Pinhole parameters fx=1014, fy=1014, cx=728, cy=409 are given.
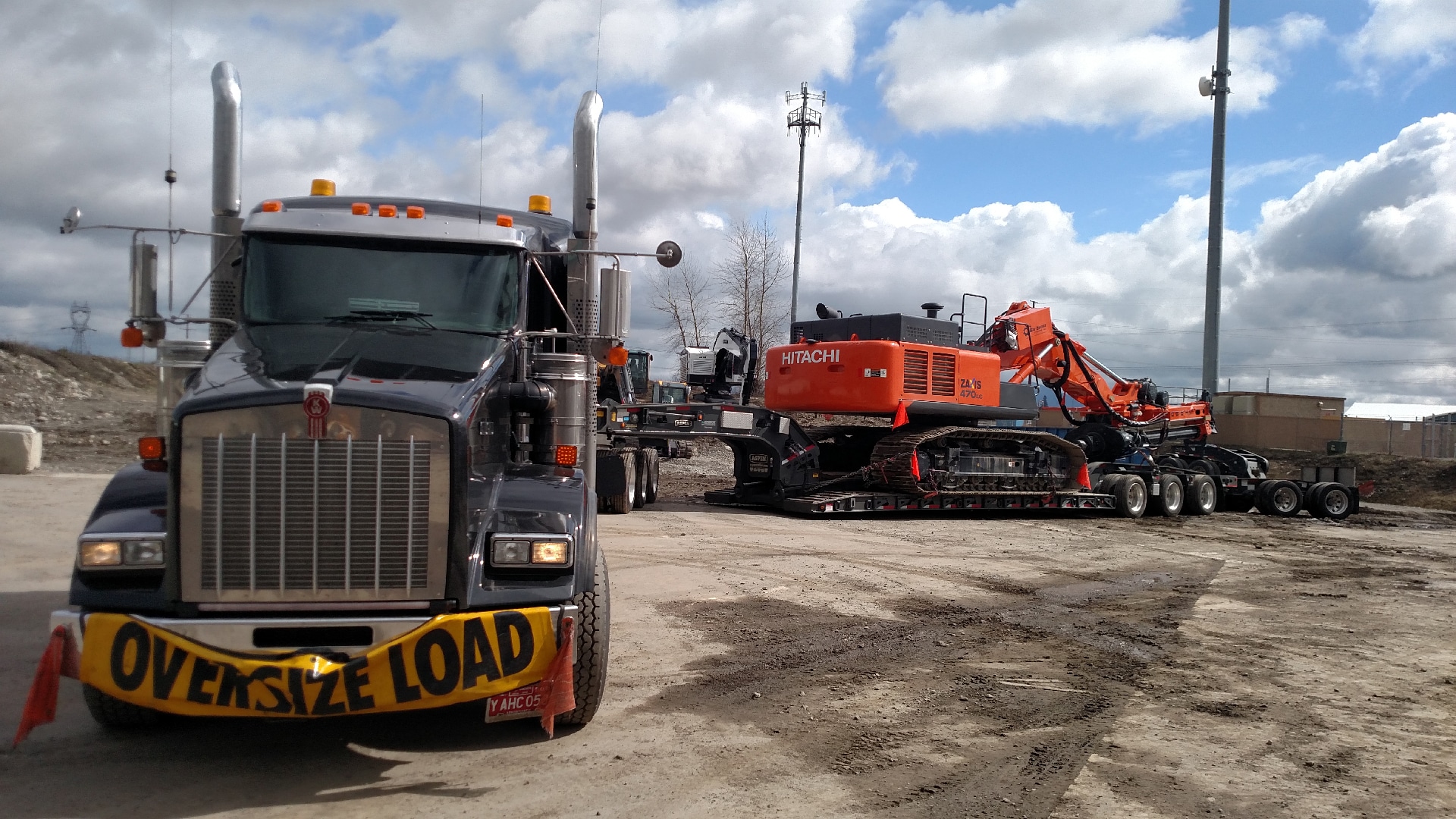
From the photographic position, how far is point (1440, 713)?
19.0ft

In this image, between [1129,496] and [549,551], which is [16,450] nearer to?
[549,551]


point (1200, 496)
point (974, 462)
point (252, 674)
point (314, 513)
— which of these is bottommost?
point (1200, 496)

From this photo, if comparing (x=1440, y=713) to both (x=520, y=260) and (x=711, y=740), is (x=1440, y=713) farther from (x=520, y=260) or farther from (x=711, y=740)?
(x=520, y=260)

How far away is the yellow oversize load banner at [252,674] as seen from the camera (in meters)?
4.00

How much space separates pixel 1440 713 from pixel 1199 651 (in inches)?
64.5

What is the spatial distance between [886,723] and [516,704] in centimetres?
203

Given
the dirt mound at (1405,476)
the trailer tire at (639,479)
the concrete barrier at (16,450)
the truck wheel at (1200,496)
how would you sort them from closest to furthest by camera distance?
the trailer tire at (639,479)
the concrete barrier at (16,450)
the truck wheel at (1200,496)
the dirt mound at (1405,476)

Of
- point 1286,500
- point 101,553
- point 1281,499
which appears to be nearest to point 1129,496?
point 1281,499

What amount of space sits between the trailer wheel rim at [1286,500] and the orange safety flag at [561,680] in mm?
20704

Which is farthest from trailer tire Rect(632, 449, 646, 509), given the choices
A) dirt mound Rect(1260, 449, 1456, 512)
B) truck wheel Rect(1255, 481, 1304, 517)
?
dirt mound Rect(1260, 449, 1456, 512)

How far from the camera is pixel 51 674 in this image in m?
4.12

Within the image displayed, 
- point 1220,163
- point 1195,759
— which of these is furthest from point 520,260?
point 1220,163

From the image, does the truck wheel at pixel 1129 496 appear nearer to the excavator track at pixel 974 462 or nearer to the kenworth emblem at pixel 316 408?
the excavator track at pixel 974 462

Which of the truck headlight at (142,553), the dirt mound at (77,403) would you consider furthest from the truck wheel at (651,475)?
the truck headlight at (142,553)
